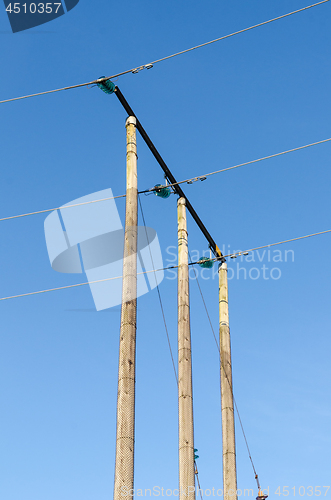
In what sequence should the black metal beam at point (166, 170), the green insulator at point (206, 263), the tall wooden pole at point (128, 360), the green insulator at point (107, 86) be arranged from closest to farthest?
the tall wooden pole at point (128, 360), the green insulator at point (107, 86), the black metal beam at point (166, 170), the green insulator at point (206, 263)

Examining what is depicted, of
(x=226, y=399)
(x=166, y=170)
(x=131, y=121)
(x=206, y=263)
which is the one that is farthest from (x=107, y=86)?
(x=226, y=399)

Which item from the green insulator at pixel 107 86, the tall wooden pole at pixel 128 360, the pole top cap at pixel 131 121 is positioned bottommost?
the tall wooden pole at pixel 128 360

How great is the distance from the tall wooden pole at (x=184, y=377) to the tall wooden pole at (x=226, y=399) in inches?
93.4

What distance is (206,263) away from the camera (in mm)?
14875

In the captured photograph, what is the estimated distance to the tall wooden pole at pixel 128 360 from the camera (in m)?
7.83

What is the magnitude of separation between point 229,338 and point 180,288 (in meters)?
2.63

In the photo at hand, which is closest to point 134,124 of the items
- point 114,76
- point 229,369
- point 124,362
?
point 114,76

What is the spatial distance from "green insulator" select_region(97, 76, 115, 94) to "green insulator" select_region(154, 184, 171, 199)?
2.49m

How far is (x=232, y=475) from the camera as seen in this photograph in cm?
1295

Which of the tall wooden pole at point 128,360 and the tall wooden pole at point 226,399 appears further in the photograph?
the tall wooden pole at point 226,399

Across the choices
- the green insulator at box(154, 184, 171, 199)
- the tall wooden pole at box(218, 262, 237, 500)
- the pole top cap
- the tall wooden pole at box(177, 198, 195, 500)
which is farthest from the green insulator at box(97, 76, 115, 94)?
the tall wooden pole at box(218, 262, 237, 500)

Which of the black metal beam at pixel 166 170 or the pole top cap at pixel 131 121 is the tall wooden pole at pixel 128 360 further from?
Result: the black metal beam at pixel 166 170

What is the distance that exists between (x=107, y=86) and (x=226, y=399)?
730 centimetres

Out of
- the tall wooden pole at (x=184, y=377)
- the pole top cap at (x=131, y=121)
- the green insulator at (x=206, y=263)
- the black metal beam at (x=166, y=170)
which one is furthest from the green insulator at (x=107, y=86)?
the green insulator at (x=206, y=263)
